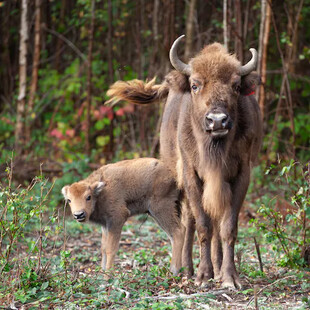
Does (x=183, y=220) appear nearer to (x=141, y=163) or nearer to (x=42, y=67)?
(x=141, y=163)

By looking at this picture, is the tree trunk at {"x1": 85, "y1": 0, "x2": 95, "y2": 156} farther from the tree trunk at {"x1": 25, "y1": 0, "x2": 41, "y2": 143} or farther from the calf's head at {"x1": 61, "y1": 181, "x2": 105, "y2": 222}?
the calf's head at {"x1": 61, "y1": 181, "x2": 105, "y2": 222}

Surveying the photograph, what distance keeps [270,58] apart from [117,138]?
466 centimetres

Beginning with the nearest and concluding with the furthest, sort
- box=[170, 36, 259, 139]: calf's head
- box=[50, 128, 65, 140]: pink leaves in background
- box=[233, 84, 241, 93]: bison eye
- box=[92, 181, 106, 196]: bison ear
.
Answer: box=[170, 36, 259, 139]: calf's head
box=[233, 84, 241, 93]: bison eye
box=[92, 181, 106, 196]: bison ear
box=[50, 128, 65, 140]: pink leaves in background

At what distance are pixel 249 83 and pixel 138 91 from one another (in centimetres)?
260

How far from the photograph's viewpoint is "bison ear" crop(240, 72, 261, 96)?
6719mm

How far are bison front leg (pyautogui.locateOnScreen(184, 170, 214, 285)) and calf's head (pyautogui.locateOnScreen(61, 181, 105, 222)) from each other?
4.85 ft

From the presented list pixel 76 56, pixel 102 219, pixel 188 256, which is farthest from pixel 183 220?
pixel 76 56

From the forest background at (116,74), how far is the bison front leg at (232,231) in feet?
15.1

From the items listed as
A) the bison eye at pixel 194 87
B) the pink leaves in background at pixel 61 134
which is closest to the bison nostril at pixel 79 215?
the bison eye at pixel 194 87

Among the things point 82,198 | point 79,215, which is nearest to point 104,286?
point 79,215

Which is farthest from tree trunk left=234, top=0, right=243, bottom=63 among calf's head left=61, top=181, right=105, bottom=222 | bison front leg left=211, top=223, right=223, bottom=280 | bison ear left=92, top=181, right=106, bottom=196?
bison front leg left=211, top=223, right=223, bottom=280

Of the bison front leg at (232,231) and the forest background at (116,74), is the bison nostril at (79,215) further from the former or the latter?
the forest background at (116,74)

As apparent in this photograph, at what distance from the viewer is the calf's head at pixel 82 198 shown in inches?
298

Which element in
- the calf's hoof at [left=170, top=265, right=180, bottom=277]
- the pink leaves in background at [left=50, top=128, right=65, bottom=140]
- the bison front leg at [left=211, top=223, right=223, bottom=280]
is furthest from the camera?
the pink leaves in background at [left=50, top=128, right=65, bottom=140]
